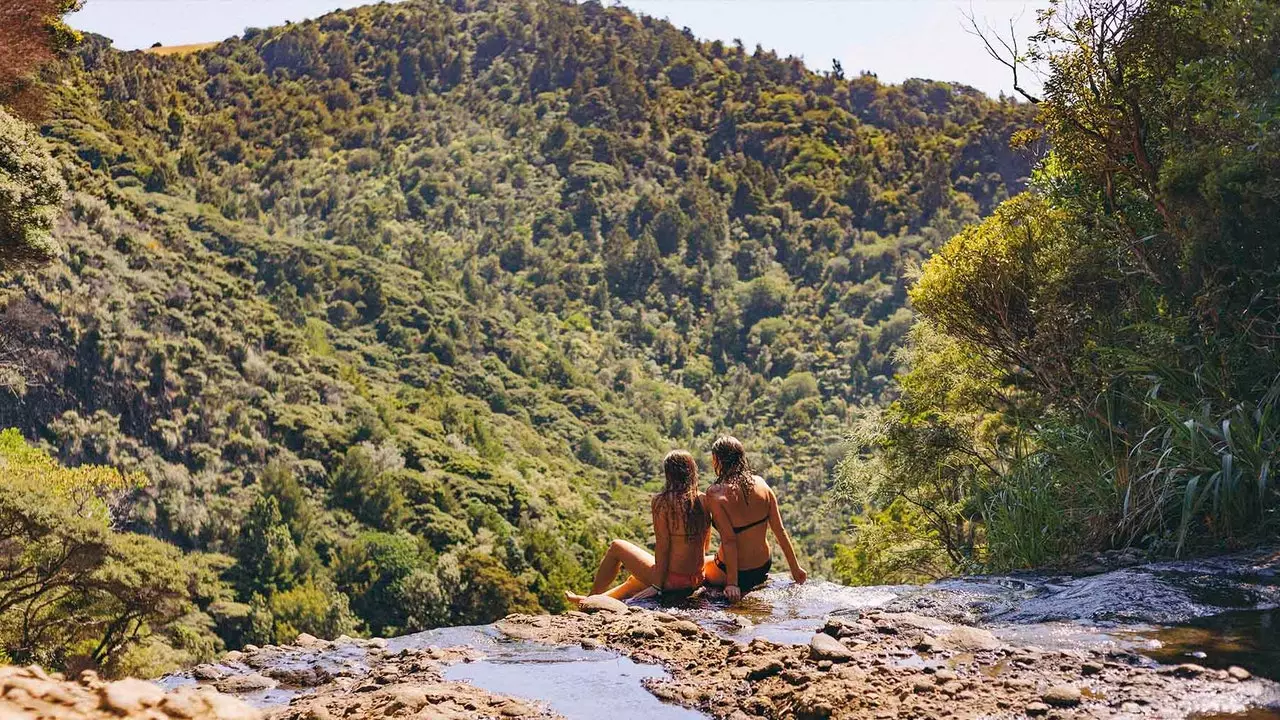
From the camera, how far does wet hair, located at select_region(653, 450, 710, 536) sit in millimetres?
6812

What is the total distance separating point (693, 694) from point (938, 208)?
301ft

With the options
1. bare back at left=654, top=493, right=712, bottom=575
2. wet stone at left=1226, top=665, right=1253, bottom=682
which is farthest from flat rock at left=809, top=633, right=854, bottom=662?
bare back at left=654, top=493, right=712, bottom=575

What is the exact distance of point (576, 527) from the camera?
50.3 metres

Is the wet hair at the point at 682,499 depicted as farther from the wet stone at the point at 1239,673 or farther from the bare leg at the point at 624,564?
the wet stone at the point at 1239,673

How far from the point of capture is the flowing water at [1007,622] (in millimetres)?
4508

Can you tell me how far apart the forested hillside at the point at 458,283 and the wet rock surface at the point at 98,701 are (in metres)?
17.4

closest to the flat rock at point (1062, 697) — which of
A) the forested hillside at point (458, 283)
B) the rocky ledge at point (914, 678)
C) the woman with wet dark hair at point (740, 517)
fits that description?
the rocky ledge at point (914, 678)

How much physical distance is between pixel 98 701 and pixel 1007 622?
3969 millimetres

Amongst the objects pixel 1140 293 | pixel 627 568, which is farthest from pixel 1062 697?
pixel 1140 293

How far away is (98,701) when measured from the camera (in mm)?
3355

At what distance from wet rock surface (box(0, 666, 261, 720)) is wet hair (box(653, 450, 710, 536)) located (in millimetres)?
3513

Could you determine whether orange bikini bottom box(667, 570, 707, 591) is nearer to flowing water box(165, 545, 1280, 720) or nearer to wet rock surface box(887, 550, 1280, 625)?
flowing water box(165, 545, 1280, 720)

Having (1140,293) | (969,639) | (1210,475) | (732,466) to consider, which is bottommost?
(969,639)

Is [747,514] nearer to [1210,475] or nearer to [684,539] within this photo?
[684,539]
